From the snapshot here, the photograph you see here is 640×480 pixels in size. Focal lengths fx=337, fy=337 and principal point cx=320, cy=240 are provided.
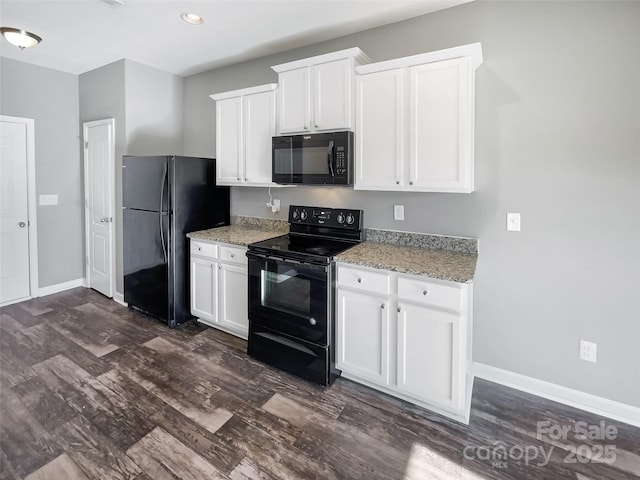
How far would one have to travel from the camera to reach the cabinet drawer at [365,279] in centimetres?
215

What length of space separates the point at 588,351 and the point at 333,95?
247 centimetres

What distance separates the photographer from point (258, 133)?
10.1ft

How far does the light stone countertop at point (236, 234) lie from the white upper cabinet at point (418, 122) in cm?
110

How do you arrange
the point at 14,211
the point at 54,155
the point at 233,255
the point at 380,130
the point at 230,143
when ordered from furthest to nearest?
the point at 54,155 → the point at 14,211 → the point at 230,143 → the point at 233,255 → the point at 380,130

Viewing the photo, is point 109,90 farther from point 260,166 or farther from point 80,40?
point 260,166

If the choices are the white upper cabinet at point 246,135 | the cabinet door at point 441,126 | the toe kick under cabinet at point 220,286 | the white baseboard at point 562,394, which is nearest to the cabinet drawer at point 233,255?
the toe kick under cabinet at point 220,286

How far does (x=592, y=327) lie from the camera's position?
2119 mm

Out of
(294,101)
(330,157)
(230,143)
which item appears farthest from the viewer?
(230,143)

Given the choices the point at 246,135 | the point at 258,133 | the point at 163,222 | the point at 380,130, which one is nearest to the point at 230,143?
the point at 246,135

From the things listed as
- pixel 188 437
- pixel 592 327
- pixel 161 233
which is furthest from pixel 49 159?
pixel 592 327

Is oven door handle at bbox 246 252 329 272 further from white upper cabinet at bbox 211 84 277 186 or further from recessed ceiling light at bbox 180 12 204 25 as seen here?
recessed ceiling light at bbox 180 12 204 25

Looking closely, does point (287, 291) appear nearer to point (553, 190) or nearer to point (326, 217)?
point (326, 217)

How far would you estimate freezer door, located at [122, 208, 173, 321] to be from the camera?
3.27 m

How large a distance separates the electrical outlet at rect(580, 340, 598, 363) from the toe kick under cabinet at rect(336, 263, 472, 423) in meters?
0.73
